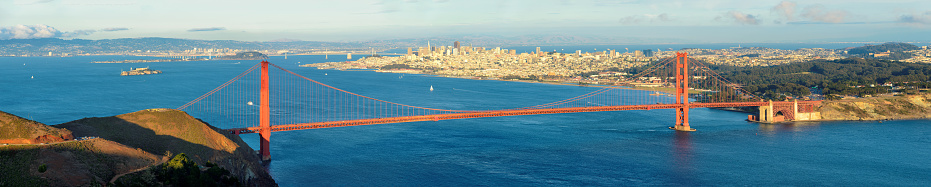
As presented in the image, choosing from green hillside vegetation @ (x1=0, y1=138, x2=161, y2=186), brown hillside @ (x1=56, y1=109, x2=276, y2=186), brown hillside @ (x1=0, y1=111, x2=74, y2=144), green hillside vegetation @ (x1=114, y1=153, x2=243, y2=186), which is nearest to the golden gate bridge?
brown hillside @ (x1=56, y1=109, x2=276, y2=186)

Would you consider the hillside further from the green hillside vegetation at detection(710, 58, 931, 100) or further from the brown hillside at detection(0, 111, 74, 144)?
the brown hillside at detection(0, 111, 74, 144)

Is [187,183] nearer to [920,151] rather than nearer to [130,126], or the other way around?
[130,126]

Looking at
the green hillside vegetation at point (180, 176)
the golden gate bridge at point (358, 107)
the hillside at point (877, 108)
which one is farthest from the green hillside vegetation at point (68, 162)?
the hillside at point (877, 108)

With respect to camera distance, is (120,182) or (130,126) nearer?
(120,182)

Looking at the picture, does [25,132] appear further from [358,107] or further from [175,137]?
[358,107]

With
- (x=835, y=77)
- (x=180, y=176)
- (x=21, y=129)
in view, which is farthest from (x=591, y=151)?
(x=835, y=77)

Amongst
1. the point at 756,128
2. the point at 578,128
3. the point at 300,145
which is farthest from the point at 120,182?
the point at 756,128

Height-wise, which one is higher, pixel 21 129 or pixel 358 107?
pixel 21 129
